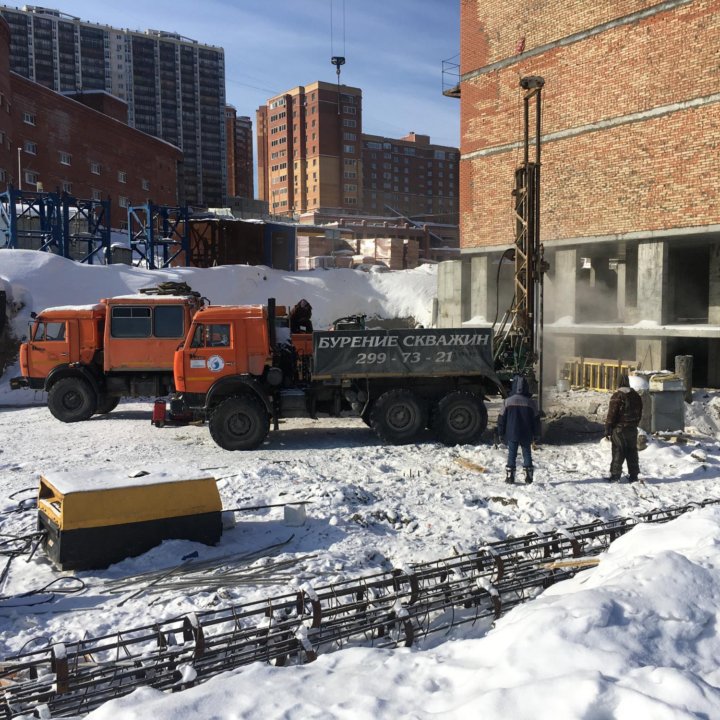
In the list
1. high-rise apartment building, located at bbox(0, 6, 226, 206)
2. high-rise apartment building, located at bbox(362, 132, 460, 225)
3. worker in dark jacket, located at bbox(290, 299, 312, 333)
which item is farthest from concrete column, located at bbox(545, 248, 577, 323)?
high-rise apartment building, located at bbox(362, 132, 460, 225)

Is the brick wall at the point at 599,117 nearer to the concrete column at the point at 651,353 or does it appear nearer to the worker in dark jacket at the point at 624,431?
the concrete column at the point at 651,353

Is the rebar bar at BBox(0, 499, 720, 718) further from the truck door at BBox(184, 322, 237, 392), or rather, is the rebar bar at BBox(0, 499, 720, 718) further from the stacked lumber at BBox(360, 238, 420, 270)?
the stacked lumber at BBox(360, 238, 420, 270)

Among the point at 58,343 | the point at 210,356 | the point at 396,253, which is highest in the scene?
the point at 396,253

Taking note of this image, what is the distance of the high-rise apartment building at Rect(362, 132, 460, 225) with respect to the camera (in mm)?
117312

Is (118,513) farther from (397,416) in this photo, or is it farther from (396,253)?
(396,253)

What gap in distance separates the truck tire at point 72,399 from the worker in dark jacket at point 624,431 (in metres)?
10.9

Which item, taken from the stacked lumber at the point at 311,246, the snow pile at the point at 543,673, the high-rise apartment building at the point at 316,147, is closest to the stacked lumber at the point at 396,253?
the stacked lumber at the point at 311,246

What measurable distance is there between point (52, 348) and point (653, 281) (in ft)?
49.8

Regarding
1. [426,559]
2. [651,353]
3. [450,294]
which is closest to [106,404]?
[426,559]

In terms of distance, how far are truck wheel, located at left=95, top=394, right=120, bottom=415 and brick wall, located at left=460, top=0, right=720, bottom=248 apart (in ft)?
44.2

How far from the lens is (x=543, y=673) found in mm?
3959

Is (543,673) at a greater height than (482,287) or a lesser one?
lesser

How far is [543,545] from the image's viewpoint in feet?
21.4

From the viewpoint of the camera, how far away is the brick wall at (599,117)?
1658 cm
